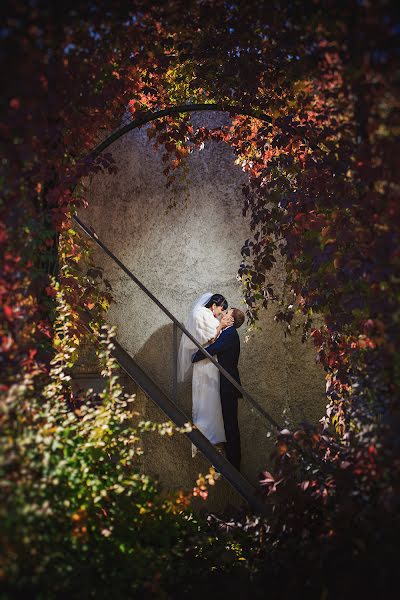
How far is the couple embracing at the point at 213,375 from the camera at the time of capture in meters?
5.53

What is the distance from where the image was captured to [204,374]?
18.4 feet

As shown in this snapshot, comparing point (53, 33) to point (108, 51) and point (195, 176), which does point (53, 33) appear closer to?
point (108, 51)

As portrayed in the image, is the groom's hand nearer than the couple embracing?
No

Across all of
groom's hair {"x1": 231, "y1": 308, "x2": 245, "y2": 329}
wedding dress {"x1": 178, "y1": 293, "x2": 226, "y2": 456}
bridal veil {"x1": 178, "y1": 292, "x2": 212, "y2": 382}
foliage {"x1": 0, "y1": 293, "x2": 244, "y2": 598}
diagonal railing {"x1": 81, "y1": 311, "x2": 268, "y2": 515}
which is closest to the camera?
foliage {"x1": 0, "y1": 293, "x2": 244, "y2": 598}

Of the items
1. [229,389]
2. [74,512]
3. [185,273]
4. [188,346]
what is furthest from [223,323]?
[74,512]

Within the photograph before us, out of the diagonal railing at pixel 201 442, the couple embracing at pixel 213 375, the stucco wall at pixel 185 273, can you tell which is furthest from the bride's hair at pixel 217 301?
the diagonal railing at pixel 201 442

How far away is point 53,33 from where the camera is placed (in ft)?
8.15

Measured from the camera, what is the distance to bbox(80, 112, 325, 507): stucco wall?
590 cm

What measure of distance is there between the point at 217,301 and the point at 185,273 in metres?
0.70

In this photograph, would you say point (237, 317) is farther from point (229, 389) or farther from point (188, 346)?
point (229, 389)

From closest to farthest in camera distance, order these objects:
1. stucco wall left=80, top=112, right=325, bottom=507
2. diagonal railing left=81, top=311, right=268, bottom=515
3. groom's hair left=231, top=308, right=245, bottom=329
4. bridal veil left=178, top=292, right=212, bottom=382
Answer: diagonal railing left=81, top=311, right=268, bottom=515 < bridal veil left=178, top=292, right=212, bottom=382 < groom's hair left=231, top=308, right=245, bottom=329 < stucco wall left=80, top=112, right=325, bottom=507

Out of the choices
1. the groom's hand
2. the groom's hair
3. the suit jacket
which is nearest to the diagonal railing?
the suit jacket

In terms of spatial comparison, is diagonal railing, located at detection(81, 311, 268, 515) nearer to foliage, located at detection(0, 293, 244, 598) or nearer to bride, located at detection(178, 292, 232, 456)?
bride, located at detection(178, 292, 232, 456)

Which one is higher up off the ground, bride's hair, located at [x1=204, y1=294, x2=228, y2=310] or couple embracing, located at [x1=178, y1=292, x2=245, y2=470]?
bride's hair, located at [x1=204, y1=294, x2=228, y2=310]
